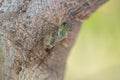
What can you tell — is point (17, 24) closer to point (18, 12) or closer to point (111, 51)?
point (18, 12)

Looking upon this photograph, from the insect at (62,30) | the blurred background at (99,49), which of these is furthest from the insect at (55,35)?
the blurred background at (99,49)

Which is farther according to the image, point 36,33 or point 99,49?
point 99,49

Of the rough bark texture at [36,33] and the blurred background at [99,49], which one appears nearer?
the rough bark texture at [36,33]

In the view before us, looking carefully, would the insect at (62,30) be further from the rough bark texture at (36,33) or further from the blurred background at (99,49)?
the blurred background at (99,49)

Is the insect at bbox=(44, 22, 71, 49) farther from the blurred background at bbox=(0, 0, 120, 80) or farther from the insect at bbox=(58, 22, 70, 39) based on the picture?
the blurred background at bbox=(0, 0, 120, 80)

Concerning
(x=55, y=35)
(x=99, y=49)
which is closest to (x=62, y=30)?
(x=55, y=35)

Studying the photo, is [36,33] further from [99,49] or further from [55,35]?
[99,49]
